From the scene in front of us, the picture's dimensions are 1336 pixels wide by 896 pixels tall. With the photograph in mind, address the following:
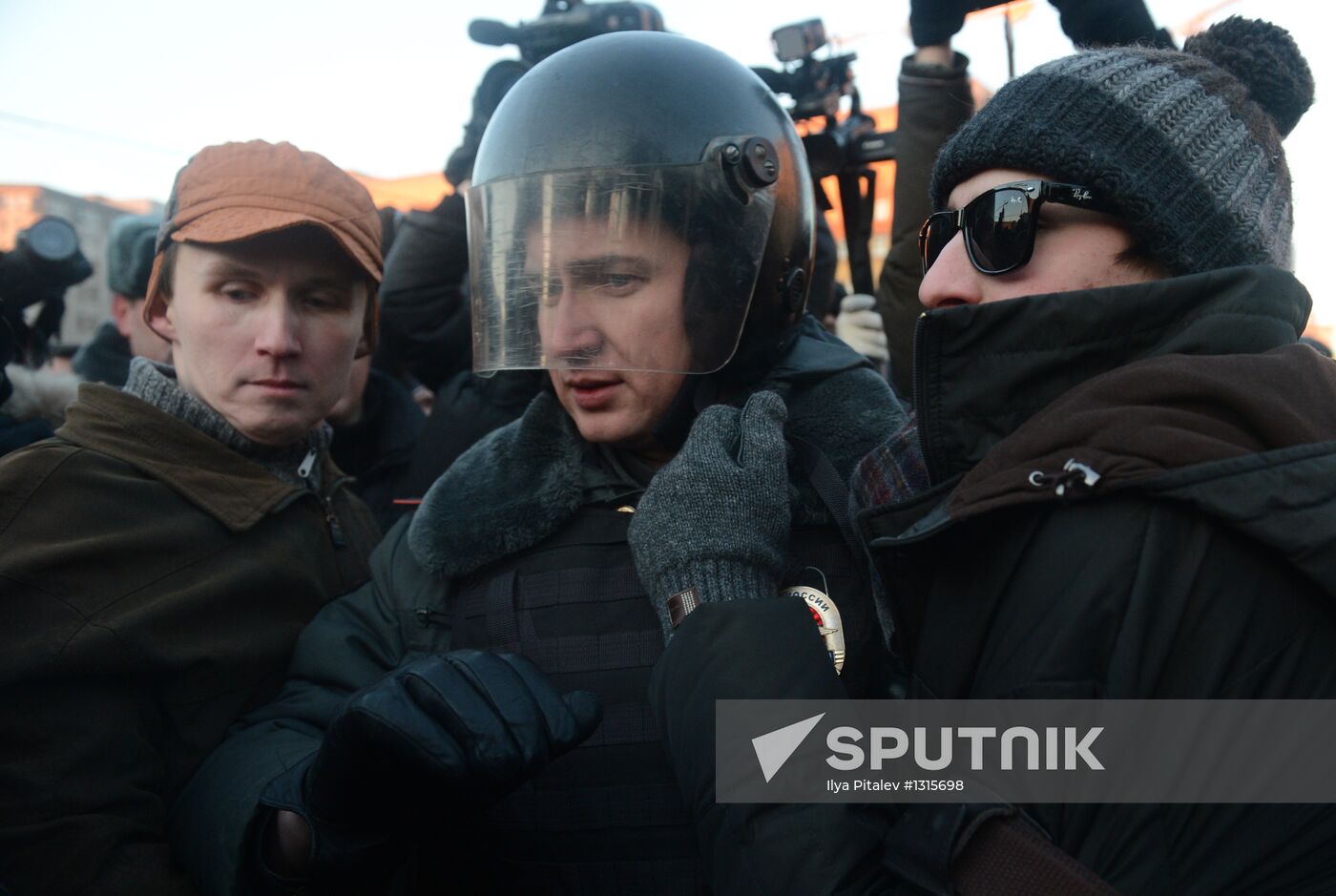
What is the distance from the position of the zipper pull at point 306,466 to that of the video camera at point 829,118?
5.29ft

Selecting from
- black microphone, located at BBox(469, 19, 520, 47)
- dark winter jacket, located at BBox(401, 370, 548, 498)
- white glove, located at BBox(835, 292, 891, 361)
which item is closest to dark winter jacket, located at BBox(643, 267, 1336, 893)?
dark winter jacket, located at BBox(401, 370, 548, 498)

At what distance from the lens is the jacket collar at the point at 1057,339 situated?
3.69 ft

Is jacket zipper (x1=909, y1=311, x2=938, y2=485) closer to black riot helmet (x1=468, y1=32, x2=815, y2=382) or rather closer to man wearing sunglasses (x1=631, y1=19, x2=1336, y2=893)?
man wearing sunglasses (x1=631, y1=19, x2=1336, y2=893)

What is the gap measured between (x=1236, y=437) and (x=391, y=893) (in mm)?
1359

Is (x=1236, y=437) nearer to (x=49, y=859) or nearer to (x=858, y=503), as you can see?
(x=858, y=503)

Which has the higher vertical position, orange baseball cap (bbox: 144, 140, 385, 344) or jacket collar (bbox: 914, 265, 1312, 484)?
orange baseball cap (bbox: 144, 140, 385, 344)

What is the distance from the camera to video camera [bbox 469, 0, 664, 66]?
126 inches

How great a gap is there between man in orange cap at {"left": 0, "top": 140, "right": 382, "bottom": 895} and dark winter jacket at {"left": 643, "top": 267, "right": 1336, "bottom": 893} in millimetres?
852

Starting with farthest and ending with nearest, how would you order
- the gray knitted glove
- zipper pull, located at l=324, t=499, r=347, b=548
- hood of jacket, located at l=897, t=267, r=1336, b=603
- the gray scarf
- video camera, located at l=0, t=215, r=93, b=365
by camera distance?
1. video camera, located at l=0, t=215, r=93, b=365
2. zipper pull, located at l=324, t=499, r=347, b=548
3. the gray scarf
4. the gray knitted glove
5. hood of jacket, located at l=897, t=267, r=1336, b=603

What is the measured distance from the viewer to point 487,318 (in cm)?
190

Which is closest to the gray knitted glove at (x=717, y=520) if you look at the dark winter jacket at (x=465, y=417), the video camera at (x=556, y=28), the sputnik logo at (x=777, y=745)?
the sputnik logo at (x=777, y=745)

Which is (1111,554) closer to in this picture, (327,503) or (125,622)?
(125,622)

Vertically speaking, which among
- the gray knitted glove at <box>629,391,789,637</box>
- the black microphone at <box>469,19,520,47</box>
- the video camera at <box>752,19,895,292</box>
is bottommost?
the gray knitted glove at <box>629,391,789,637</box>

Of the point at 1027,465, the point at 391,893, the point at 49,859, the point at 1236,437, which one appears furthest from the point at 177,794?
the point at 1236,437
